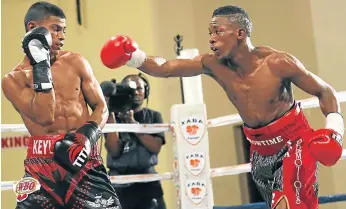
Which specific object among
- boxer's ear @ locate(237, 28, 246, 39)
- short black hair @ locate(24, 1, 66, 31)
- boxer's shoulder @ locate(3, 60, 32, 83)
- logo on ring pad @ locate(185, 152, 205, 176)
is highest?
short black hair @ locate(24, 1, 66, 31)

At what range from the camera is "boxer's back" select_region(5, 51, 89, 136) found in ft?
6.02

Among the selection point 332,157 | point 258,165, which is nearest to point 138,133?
point 258,165

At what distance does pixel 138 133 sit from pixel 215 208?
525mm

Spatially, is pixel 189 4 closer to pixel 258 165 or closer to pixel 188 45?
pixel 188 45

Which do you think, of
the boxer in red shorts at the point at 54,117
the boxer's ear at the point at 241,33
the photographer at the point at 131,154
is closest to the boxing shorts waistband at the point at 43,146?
the boxer in red shorts at the point at 54,117

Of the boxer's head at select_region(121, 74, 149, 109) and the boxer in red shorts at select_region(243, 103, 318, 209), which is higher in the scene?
the boxer's head at select_region(121, 74, 149, 109)

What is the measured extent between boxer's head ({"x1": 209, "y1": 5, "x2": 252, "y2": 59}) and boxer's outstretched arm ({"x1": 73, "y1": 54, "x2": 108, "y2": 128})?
45cm

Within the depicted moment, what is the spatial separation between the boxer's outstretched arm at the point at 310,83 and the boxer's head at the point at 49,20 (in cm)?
76

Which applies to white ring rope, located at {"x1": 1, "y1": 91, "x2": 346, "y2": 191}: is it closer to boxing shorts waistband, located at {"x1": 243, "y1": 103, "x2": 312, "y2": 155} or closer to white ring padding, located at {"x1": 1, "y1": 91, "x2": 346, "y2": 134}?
white ring padding, located at {"x1": 1, "y1": 91, "x2": 346, "y2": 134}

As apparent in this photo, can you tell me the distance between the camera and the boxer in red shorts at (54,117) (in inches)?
66.2

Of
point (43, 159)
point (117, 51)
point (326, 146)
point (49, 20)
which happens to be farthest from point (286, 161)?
point (49, 20)

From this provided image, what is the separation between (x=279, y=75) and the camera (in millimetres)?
2006

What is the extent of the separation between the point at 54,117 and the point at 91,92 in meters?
0.15

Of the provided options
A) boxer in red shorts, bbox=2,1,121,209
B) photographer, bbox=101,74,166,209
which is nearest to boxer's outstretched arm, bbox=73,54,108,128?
boxer in red shorts, bbox=2,1,121,209
